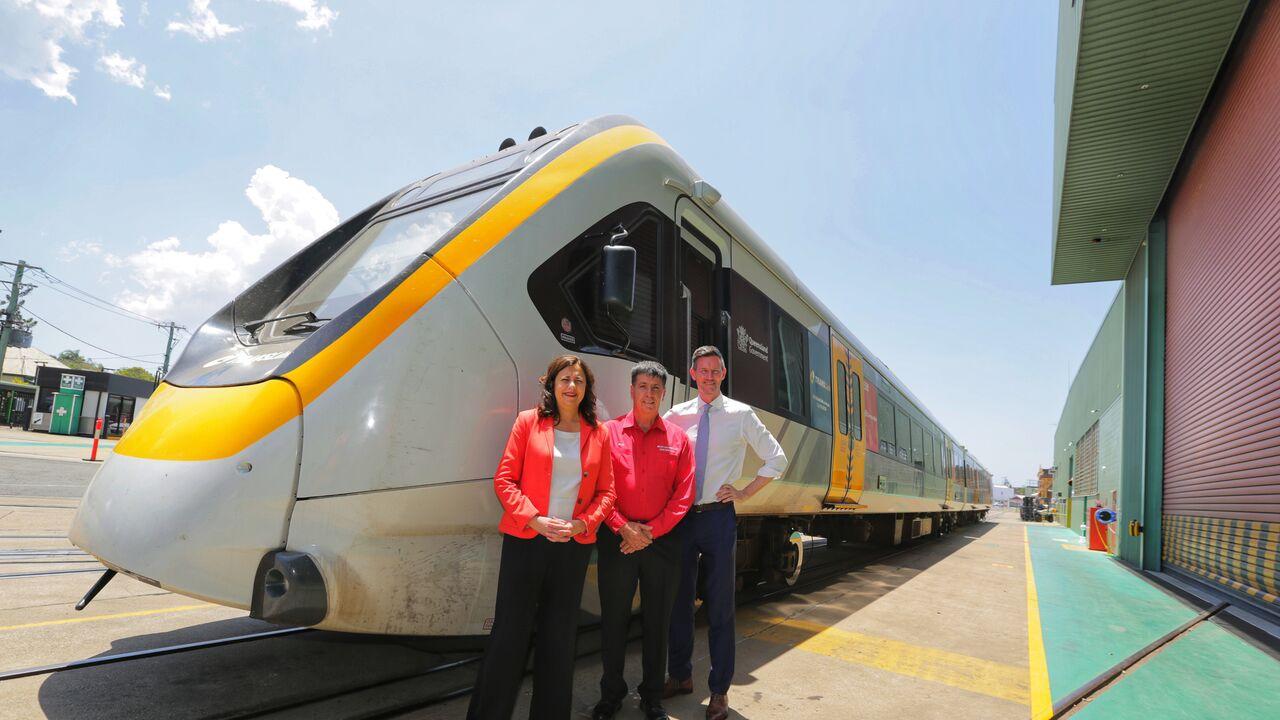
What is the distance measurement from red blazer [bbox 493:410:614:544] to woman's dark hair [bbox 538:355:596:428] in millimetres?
35

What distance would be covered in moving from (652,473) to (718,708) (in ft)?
3.93

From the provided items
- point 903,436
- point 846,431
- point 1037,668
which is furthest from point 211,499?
point 903,436

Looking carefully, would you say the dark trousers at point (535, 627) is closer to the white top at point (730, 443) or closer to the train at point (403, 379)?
the train at point (403, 379)

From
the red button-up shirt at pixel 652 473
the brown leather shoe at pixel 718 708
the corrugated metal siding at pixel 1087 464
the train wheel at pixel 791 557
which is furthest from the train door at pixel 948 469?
the red button-up shirt at pixel 652 473

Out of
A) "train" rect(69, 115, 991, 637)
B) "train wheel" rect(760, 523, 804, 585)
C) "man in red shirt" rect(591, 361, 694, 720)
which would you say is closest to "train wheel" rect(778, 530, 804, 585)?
"train wheel" rect(760, 523, 804, 585)

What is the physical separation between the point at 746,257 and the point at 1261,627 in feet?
21.4

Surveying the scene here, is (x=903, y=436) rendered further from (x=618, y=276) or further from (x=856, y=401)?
(x=618, y=276)

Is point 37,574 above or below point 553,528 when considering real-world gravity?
below

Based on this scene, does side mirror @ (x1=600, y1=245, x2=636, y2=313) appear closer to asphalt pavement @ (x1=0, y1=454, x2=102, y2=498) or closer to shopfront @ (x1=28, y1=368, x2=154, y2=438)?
asphalt pavement @ (x1=0, y1=454, x2=102, y2=498)

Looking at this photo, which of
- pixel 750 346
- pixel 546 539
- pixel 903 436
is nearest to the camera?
pixel 546 539

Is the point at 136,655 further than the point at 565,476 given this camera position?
Yes

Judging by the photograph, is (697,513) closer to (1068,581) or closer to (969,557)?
(1068,581)

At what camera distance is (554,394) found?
2855 mm

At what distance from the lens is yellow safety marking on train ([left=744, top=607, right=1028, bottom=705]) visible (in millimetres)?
4133
